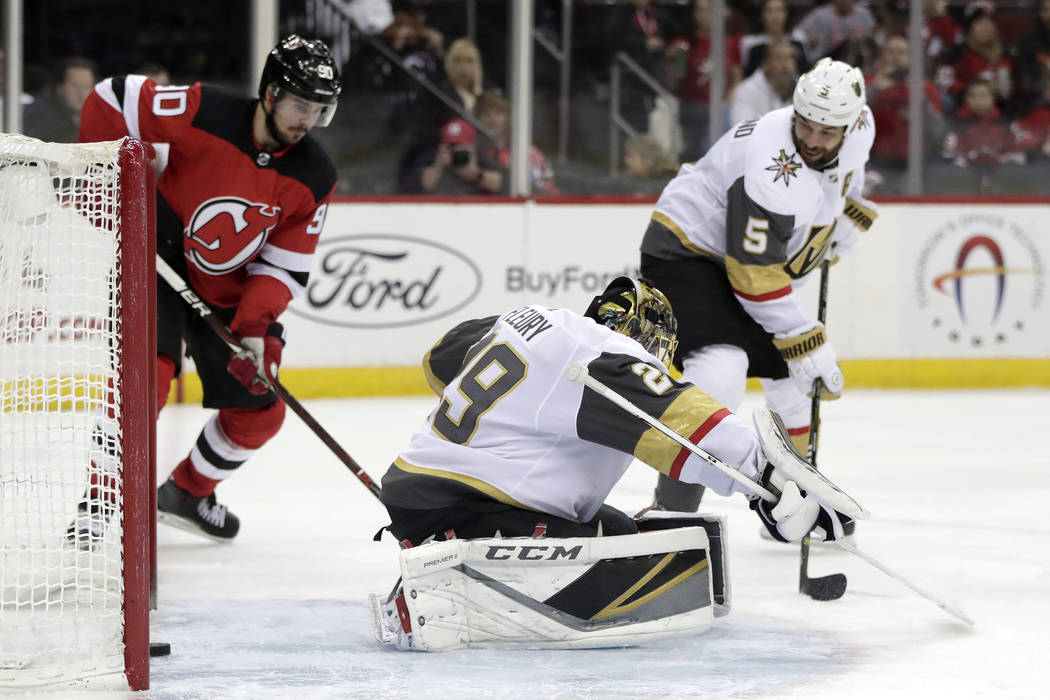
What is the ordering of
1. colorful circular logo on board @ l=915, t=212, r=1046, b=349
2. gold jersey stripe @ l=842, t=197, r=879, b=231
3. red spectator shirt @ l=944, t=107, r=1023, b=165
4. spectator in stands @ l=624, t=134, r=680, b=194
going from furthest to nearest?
1. red spectator shirt @ l=944, t=107, r=1023, b=165
2. spectator in stands @ l=624, t=134, r=680, b=194
3. colorful circular logo on board @ l=915, t=212, r=1046, b=349
4. gold jersey stripe @ l=842, t=197, r=879, b=231

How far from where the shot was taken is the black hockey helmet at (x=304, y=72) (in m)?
2.99

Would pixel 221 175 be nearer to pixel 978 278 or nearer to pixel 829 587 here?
pixel 829 587

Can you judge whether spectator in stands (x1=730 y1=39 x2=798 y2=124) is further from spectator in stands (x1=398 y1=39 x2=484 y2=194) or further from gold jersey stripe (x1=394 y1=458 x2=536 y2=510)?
gold jersey stripe (x1=394 y1=458 x2=536 y2=510)

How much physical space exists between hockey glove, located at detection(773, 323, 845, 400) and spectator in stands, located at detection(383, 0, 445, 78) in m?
3.37

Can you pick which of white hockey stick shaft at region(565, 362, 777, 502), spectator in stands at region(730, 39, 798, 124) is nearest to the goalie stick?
white hockey stick shaft at region(565, 362, 777, 502)

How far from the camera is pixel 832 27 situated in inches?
263

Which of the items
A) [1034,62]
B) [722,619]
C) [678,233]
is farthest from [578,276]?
[722,619]

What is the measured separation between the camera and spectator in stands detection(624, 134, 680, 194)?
6418mm

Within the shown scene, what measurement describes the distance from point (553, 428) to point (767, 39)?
14.9 ft

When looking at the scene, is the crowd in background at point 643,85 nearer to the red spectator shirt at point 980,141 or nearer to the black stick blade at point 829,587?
the red spectator shirt at point 980,141

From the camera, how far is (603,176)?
6402 mm

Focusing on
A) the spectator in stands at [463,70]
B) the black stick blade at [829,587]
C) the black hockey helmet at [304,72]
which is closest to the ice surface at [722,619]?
the black stick blade at [829,587]

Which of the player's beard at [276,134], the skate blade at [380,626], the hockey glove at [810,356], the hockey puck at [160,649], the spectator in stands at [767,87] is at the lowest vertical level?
the hockey puck at [160,649]

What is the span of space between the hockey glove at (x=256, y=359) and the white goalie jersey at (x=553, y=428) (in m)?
0.77
